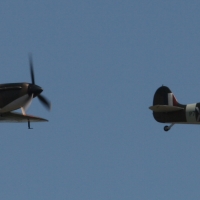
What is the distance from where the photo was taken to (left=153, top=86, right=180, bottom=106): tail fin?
1720 inches

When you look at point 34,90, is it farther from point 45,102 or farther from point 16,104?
point 45,102

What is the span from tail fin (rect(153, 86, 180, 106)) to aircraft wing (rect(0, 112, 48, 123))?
7.77 m

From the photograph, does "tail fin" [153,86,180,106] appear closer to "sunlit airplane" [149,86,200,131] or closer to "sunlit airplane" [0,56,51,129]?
"sunlit airplane" [149,86,200,131]

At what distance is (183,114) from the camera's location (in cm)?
4197

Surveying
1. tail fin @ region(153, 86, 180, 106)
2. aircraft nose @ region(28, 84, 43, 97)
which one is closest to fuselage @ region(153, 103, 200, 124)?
tail fin @ region(153, 86, 180, 106)

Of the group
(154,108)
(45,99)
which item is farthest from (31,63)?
(154,108)

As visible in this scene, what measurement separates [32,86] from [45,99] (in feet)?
7.05

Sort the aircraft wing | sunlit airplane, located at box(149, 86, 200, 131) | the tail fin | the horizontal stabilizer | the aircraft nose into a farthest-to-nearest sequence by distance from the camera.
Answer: the tail fin → the horizontal stabilizer → sunlit airplane, located at box(149, 86, 200, 131) → the aircraft wing → the aircraft nose

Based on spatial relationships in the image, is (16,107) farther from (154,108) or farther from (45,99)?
(154,108)

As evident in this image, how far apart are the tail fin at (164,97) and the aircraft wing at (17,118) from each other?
25.5 ft

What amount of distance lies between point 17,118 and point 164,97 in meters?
9.60

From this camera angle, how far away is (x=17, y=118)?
39.9 metres

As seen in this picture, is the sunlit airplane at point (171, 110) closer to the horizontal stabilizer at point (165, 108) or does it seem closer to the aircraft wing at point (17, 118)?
the horizontal stabilizer at point (165, 108)

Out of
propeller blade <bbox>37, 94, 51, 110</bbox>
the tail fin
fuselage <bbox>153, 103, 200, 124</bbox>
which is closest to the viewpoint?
propeller blade <bbox>37, 94, 51, 110</bbox>
